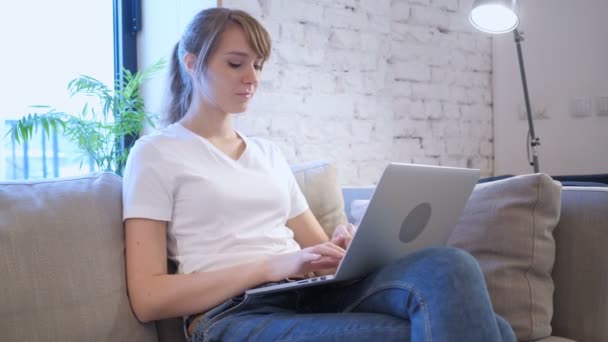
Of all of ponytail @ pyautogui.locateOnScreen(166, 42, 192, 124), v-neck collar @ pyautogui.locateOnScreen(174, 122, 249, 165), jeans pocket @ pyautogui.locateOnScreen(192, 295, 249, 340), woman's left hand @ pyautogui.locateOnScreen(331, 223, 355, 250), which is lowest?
jeans pocket @ pyautogui.locateOnScreen(192, 295, 249, 340)

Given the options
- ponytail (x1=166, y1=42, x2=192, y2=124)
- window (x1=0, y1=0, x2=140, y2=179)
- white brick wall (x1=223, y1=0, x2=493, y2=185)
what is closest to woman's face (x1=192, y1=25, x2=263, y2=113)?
ponytail (x1=166, y1=42, x2=192, y2=124)

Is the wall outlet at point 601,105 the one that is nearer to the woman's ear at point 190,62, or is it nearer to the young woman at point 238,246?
the young woman at point 238,246

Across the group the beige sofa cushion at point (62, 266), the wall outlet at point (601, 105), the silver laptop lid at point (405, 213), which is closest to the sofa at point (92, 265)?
the beige sofa cushion at point (62, 266)

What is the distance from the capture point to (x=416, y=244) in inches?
52.8

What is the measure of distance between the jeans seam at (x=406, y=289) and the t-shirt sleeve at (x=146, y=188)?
Answer: 0.42 meters

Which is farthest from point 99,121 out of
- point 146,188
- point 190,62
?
point 146,188

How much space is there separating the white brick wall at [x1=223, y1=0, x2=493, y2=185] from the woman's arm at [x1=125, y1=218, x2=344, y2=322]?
4.00 feet

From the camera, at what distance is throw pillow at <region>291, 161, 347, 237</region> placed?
74.0 inches

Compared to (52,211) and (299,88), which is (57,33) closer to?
(299,88)

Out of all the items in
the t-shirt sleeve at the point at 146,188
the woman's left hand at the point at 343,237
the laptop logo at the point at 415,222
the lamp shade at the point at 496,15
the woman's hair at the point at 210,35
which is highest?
the lamp shade at the point at 496,15

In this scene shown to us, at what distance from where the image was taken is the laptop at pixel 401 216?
3.72 ft

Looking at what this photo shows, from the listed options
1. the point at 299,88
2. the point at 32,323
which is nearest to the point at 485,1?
the point at 299,88

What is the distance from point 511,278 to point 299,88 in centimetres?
140

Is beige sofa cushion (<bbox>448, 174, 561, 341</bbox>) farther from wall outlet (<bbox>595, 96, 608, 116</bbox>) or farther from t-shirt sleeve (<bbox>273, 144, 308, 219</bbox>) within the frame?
wall outlet (<bbox>595, 96, 608, 116</bbox>)
